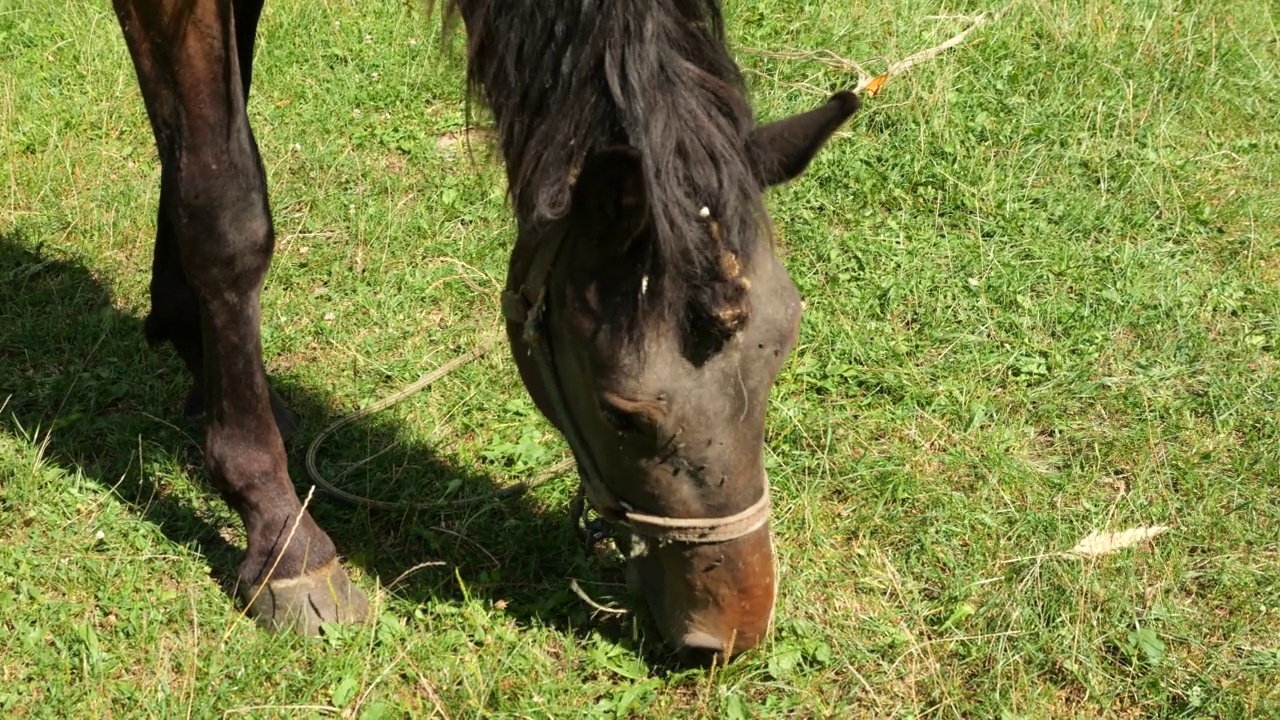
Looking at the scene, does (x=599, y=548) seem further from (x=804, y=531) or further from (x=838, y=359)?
(x=838, y=359)

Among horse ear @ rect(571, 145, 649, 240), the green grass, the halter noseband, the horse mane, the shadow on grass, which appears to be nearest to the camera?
horse ear @ rect(571, 145, 649, 240)

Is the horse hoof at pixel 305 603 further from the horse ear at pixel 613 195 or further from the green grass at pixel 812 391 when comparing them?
the horse ear at pixel 613 195

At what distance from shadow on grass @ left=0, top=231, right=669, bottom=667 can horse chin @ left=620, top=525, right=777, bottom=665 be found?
27 cm

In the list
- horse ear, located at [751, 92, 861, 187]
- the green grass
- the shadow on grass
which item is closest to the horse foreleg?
the green grass

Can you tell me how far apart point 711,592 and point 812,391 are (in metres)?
1.59

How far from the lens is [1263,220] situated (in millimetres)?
4969

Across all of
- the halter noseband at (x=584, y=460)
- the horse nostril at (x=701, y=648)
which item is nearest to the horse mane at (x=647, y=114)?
the halter noseband at (x=584, y=460)

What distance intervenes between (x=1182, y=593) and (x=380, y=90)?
13.8ft

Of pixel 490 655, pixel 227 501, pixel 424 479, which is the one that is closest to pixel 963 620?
pixel 490 655

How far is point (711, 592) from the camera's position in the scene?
2670 mm

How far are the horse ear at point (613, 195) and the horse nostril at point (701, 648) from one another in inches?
39.2

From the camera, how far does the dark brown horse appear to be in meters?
2.29

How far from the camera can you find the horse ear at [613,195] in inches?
85.2

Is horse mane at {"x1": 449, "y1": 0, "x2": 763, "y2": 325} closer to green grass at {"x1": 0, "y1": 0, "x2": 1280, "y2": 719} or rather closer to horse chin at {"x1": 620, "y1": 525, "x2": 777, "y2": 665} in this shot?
green grass at {"x1": 0, "y1": 0, "x2": 1280, "y2": 719}
